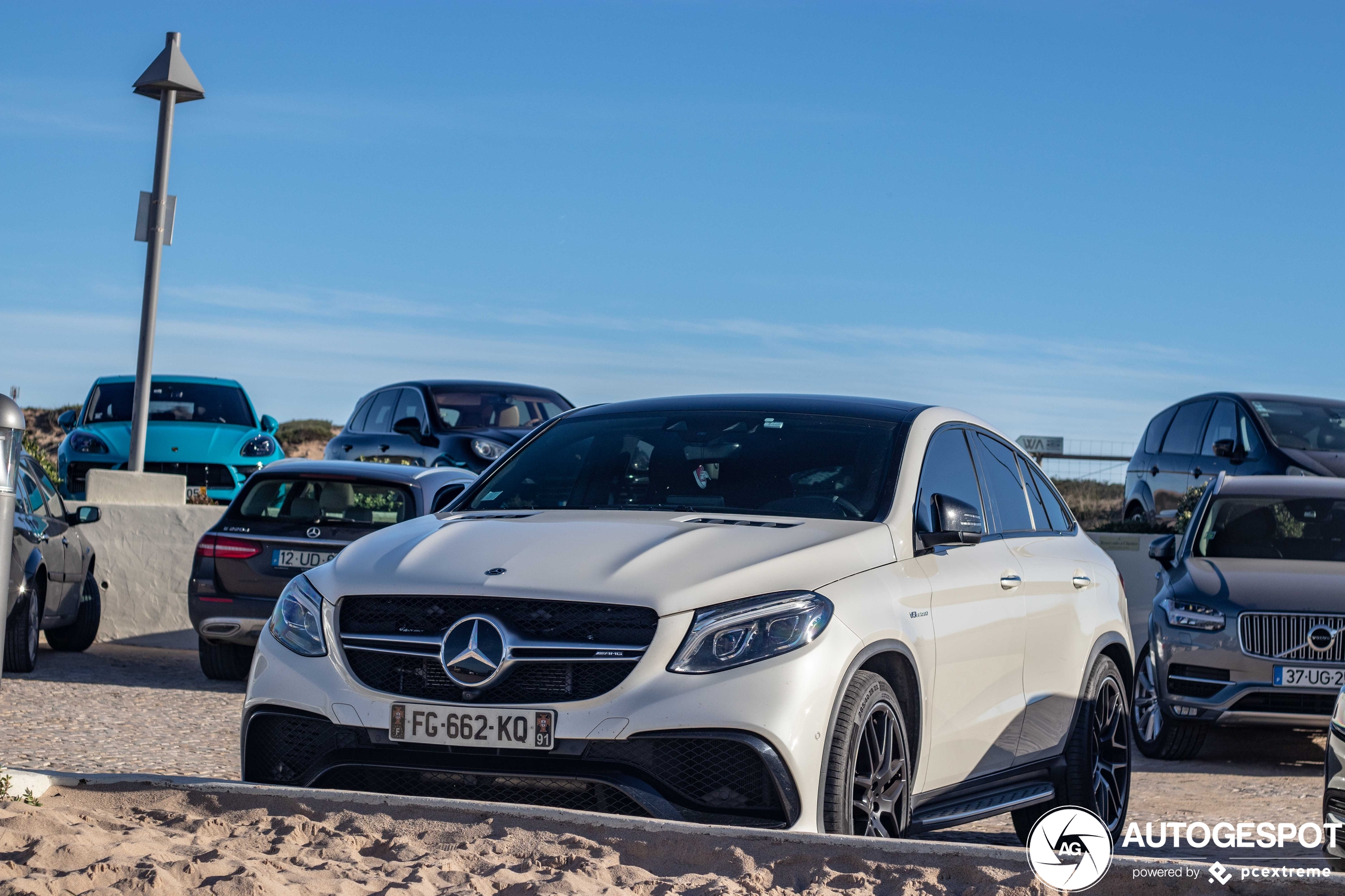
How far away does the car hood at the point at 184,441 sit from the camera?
58.7ft

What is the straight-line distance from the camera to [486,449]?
16.0 m

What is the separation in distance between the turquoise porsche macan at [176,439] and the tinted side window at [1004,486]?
12.2 m

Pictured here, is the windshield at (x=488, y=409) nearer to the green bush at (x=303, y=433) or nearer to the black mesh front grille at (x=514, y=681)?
the black mesh front grille at (x=514, y=681)

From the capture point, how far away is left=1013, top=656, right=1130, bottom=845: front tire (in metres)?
6.45

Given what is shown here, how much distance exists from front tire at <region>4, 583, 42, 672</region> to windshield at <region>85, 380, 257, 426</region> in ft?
24.6

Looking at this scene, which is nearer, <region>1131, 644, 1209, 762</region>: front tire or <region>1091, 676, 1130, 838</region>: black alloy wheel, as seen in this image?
<region>1091, 676, 1130, 838</region>: black alloy wheel

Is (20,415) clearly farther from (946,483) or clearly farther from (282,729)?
(946,483)

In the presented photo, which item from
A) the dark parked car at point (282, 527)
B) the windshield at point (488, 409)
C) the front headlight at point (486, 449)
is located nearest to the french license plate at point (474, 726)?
the dark parked car at point (282, 527)

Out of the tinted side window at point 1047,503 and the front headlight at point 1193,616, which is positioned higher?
the tinted side window at point 1047,503

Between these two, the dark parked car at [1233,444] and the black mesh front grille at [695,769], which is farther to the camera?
the dark parked car at [1233,444]

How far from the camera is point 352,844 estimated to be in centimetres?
425

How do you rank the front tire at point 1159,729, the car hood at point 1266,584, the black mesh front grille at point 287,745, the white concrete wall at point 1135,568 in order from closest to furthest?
the black mesh front grille at point 287,745
the car hood at point 1266,584
the front tire at point 1159,729
the white concrete wall at point 1135,568

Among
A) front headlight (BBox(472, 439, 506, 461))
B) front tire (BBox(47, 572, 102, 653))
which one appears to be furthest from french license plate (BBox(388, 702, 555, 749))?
front headlight (BBox(472, 439, 506, 461))

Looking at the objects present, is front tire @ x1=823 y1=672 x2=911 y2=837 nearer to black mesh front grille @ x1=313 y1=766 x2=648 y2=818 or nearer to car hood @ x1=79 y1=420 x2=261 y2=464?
black mesh front grille @ x1=313 y1=766 x2=648 y2=818
